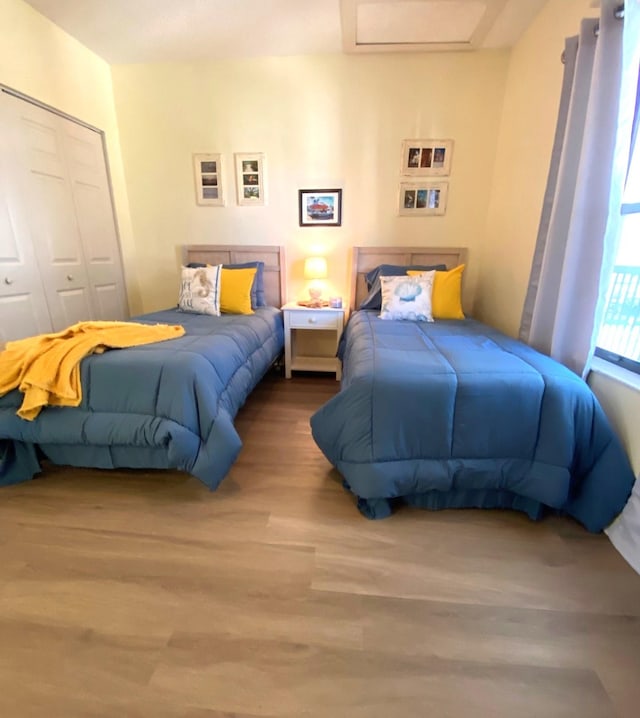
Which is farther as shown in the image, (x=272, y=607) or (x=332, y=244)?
(x=332, y=244)

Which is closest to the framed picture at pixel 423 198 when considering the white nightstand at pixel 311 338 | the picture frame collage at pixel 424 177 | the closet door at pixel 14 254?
the picture frame collage at pixel 424 177

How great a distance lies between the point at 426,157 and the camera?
2887 mm

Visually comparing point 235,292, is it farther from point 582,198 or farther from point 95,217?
point 582,198

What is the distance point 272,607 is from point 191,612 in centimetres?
26

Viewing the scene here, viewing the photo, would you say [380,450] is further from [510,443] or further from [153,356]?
[153,356]

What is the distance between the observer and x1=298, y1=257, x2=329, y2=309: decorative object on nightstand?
296 centimetres

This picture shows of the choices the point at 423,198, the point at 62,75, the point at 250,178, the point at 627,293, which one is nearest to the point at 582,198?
the point at 627,293

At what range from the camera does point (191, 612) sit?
110cm

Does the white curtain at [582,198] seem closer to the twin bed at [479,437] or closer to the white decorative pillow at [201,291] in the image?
the twin bed at [479,437]

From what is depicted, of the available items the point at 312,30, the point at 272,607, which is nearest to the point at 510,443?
the point at 272,607

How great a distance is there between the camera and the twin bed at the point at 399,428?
135cm

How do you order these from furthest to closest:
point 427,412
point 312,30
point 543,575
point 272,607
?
point 312,30 → point 427,412 → point 543,575 → point 272,607

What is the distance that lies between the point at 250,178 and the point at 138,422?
247 centimetres

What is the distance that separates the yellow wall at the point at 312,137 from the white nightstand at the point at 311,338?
0.40m
